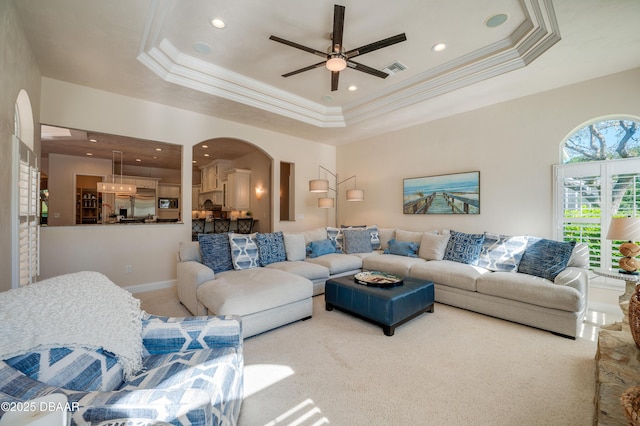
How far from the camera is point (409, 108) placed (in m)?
4.50

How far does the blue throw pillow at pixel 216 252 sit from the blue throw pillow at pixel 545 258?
3.70 metres

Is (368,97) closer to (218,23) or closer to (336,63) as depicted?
(336,63)

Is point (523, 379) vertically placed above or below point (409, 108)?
below

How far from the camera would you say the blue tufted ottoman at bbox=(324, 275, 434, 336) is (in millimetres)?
2752

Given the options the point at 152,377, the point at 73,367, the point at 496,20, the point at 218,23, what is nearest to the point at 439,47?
the point at 496,20

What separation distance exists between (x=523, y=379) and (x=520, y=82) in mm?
3533

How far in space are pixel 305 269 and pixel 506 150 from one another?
3.52 metres

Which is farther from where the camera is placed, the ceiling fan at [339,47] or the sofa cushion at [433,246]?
the sofa cushion at [433,246]

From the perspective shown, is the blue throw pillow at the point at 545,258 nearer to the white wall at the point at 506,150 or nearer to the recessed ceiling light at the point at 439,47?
the white wall at the point at 506,150

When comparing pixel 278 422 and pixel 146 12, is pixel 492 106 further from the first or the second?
pixel 278 422

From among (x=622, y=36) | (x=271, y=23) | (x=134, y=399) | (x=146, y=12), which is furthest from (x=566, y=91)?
(x=134, y=399)

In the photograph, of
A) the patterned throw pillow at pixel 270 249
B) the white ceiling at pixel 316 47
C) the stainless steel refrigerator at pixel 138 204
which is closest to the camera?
the white ceiling at pixel 316 47

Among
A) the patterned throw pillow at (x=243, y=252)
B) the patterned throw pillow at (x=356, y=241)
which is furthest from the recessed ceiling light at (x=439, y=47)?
the patterned throw pillow at (x=243, y=252)

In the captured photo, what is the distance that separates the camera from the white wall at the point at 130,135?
143 inches
